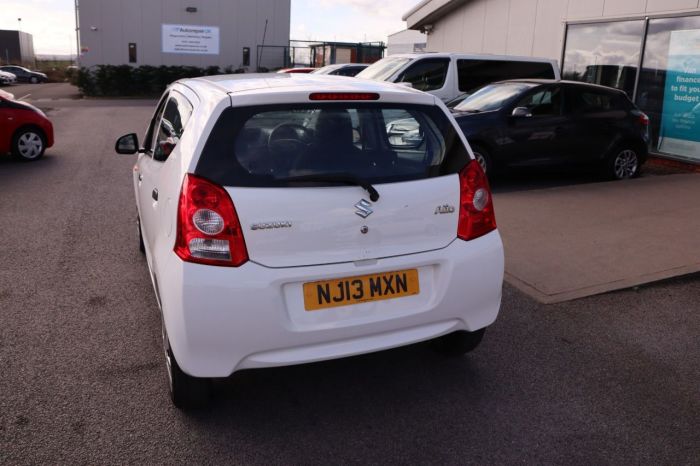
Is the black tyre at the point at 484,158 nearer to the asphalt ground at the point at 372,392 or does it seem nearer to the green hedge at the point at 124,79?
the asphalt ground at the point at 372,392

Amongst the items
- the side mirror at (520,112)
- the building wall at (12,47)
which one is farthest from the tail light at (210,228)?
the building wall at (12,47)

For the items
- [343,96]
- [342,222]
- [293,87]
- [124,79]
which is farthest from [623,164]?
[124,79]

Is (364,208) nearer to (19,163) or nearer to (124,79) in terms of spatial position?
(19,163)

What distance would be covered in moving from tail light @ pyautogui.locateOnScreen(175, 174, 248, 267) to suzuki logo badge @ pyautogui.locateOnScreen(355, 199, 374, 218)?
0.57 meters

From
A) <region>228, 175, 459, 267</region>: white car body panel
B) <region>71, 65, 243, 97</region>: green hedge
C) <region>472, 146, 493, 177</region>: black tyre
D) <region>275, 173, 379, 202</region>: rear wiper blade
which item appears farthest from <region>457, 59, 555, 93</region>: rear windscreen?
<region>71, 65, 243, 97</region>: green hedge

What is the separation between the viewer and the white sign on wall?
3625cm

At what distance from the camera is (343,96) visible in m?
3.20

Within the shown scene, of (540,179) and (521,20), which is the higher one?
(521,20)

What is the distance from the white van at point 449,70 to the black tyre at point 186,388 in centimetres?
892

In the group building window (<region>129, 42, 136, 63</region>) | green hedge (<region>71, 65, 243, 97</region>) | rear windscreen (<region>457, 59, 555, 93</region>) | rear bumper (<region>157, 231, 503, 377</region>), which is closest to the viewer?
rear bumper (<region>157, 231, 503, 377</region>)

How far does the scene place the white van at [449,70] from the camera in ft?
38.1

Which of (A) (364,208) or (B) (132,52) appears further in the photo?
(B) (132,52)

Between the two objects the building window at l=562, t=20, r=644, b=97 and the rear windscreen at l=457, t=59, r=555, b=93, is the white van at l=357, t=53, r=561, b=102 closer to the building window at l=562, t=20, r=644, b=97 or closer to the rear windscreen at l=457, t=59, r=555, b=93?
the rear windscreen at l=457, t=59, r=555, b=93

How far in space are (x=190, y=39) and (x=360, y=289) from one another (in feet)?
121
